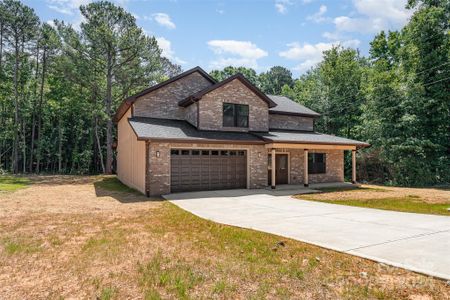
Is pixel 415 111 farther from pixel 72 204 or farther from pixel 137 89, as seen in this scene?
pixel 137 89

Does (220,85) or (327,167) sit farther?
(327,167)

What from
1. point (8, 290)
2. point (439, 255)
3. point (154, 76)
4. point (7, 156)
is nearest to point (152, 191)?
point (8, 290)

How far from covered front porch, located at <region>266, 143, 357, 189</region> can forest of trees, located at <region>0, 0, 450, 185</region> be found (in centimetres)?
466

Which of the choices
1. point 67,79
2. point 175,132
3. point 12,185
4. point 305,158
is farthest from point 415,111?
point 67,79

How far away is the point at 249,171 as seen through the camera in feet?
50.7

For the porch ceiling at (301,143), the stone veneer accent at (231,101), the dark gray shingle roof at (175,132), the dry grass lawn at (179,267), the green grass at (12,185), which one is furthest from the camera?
the stone veneer accent at (231,101)

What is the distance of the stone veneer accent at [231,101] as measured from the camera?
1598cm

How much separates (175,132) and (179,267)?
10489mm

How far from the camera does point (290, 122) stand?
66.9 feet

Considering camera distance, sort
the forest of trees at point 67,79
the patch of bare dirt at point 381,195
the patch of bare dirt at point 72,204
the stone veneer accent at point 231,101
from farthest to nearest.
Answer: the forest of trees at point 67,79 → the stone veneer accent at point 231,101 → the patch of bare dirt at point 381,195 → the patch of bare dirt at point 72,204

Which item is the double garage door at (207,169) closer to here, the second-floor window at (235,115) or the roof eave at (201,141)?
the roof eave at (201,141)

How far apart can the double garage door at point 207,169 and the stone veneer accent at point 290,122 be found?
16.6 feet

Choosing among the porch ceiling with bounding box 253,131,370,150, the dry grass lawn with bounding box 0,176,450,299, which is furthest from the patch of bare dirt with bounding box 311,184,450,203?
the dry grass lawn with bounding box 0,176,450,299

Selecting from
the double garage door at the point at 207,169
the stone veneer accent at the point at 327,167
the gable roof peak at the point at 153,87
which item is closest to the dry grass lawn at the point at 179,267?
the double garage door at the point at 207,169
